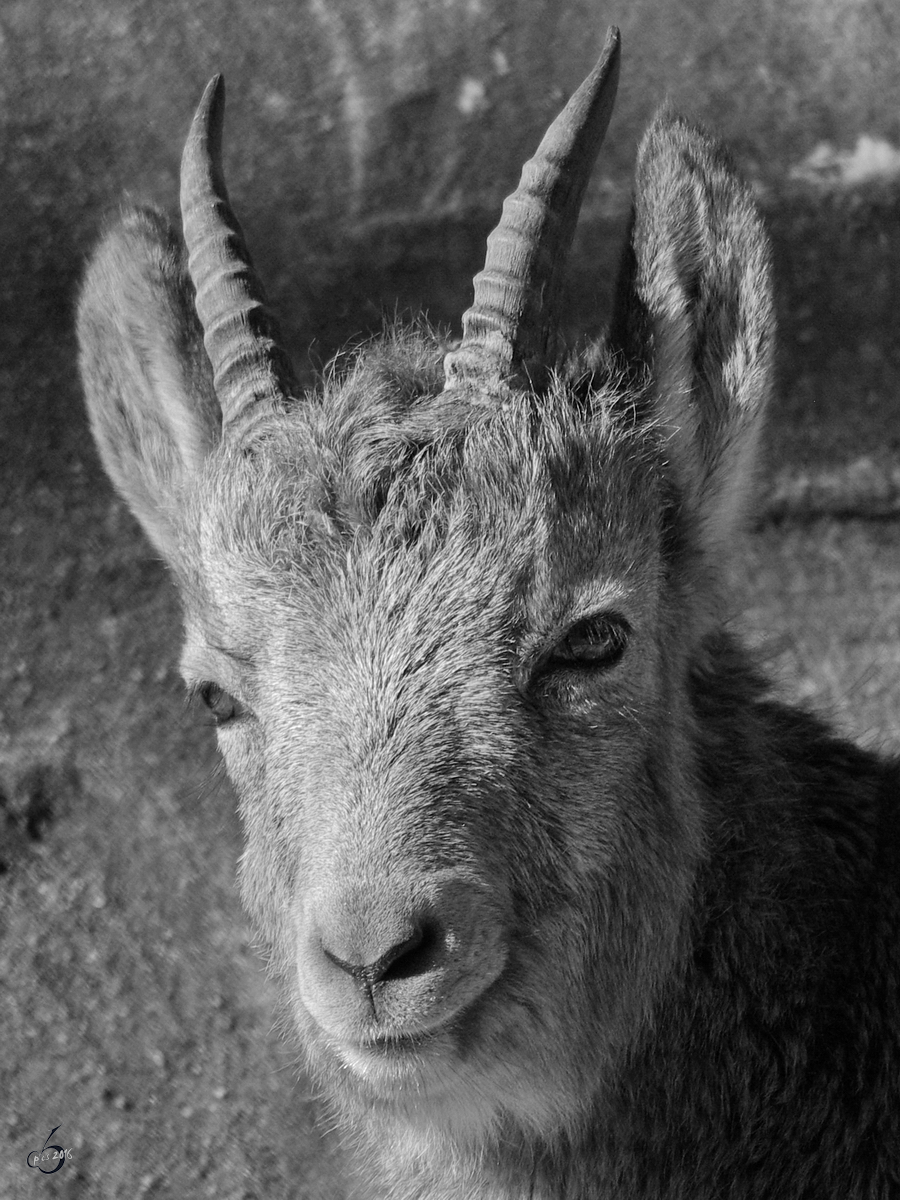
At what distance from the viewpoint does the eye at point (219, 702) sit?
3857 millimetres

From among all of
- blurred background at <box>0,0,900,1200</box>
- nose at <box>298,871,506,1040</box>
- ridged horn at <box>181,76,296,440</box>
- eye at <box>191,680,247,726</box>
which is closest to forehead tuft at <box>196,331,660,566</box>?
ridged horn at <box>181,76,296,440</box>

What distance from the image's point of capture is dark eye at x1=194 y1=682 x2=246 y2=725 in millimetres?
3859

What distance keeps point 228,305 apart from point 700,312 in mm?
1287

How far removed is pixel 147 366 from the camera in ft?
14.4

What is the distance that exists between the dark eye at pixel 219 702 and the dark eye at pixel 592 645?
899mm

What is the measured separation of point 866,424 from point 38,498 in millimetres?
3998

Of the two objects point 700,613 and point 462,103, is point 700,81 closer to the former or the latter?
point 462,103

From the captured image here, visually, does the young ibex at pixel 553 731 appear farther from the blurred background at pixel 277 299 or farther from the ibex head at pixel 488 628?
the blurred background at pixel 277 299

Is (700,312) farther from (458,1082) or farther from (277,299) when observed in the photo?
(277,299)

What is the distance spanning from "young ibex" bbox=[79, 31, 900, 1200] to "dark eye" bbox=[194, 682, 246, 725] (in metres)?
0.01

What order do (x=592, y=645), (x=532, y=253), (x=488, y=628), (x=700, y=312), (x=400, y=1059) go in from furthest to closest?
(x=700, y=312), (x=532, y=253), (x=592, y=645), (x=488, y=628), (x=400, y=1059)

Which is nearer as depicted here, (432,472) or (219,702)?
(432,472)

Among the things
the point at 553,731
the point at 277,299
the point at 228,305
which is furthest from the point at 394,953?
the point at 277,299

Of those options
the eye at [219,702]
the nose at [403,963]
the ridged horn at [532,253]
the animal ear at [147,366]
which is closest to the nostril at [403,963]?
the nose at [403,963]
